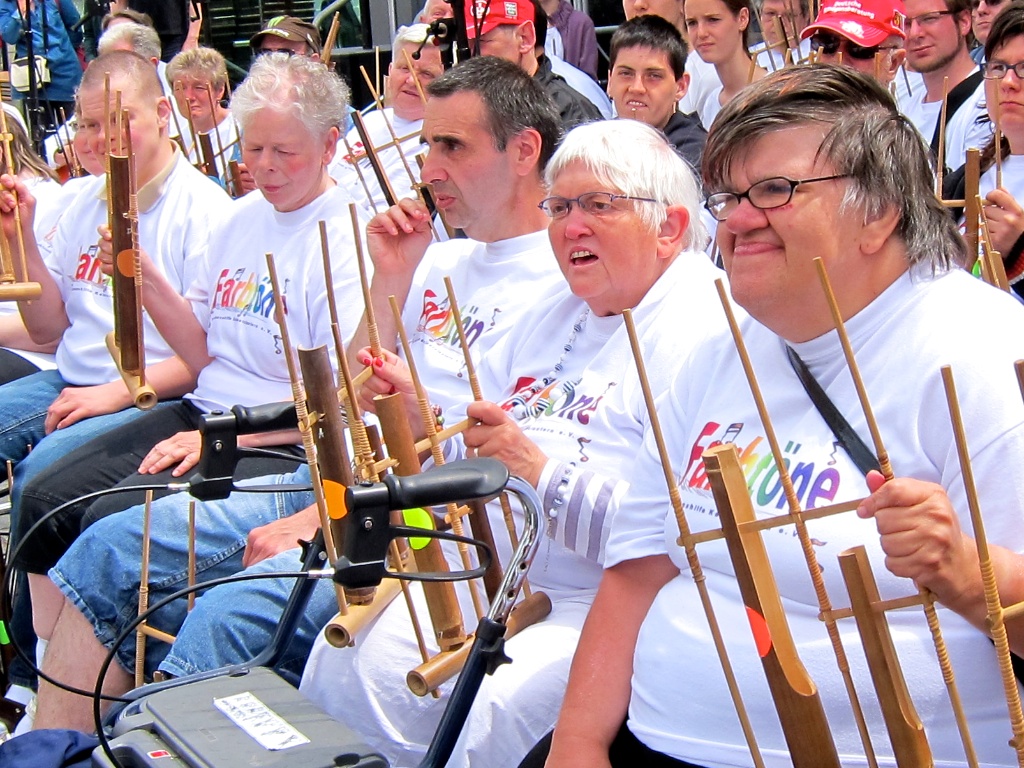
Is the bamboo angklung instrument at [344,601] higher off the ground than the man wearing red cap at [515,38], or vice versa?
the man wearing red cap at [515,38]

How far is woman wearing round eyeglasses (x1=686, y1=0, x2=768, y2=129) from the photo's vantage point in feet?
13.0

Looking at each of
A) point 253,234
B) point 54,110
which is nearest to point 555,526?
point 253,234

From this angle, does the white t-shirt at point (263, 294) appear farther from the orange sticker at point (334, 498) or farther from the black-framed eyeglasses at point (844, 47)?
the black-framed eyeglasses at point (844, 47)

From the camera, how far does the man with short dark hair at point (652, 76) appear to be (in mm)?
3754

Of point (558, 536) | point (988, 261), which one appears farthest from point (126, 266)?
point (988, 261)

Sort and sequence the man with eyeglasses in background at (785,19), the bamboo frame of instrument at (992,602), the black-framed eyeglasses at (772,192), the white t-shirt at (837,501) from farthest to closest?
1. the man with eyeglasses in background at (785,19)
2. the black-framed eyeglasses at (772,192)
3. the white t-shirt at (837,501)
4. the bamboo frame of instrument at (992,602)

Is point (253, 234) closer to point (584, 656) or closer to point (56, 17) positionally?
point (584, 656)

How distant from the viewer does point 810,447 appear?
1427 millimetres

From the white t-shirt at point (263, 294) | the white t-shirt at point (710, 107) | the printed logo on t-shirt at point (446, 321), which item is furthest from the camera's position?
the white t-shirt at point (710, 107)

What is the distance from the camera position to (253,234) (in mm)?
2988

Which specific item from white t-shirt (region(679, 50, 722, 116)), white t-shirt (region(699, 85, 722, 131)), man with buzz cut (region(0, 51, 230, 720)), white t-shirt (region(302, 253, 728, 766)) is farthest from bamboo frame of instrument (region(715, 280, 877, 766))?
white t-shirt (region(679, 50, 722, 116))

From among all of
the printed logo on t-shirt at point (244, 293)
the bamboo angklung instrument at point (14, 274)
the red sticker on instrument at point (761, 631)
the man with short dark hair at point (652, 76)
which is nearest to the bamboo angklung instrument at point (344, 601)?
the red sticker on instrument at point (761, 631)

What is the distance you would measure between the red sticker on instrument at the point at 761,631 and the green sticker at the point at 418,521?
19.7 inches

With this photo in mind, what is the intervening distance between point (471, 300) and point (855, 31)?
4.62 ft
